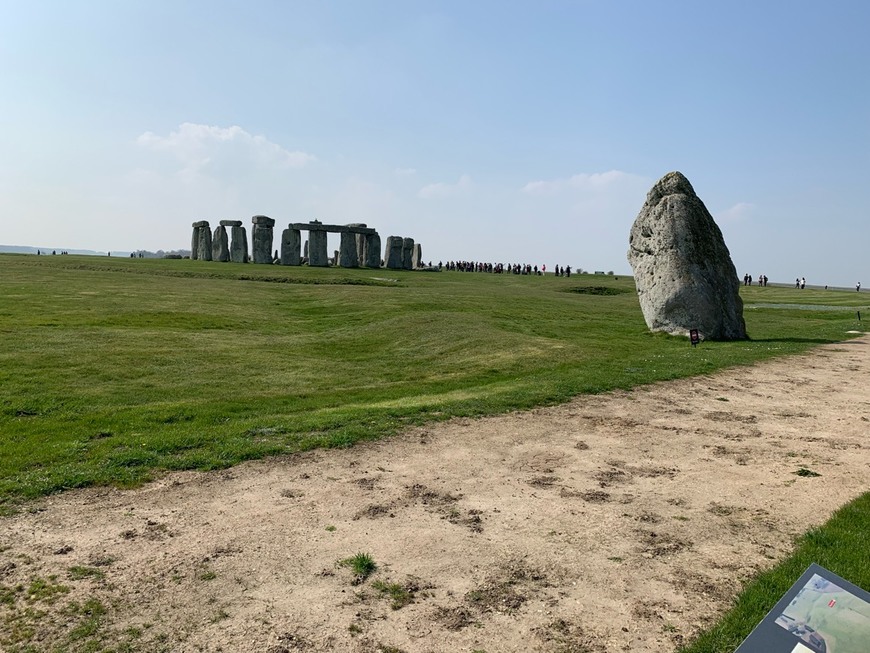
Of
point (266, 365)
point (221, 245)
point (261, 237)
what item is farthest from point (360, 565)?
point (221, 245)

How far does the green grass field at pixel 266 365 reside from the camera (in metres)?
9.00

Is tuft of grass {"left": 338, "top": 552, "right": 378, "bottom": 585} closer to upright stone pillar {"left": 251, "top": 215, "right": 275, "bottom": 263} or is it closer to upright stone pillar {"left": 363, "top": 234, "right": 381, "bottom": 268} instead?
upright stone pillar {"left": 251, "top": 215, "right": 275, "bottom": 263}

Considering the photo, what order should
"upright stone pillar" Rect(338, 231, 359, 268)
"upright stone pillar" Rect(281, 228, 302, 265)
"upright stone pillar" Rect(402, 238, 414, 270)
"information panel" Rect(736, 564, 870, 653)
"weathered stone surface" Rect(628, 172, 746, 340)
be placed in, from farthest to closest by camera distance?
"upright stone pillar" Rect(402, 238, 414, 270) → "upright stone pillar" Rect(338, 231, 359, 268) → "upright stone pillar" Rect(281, 228, 302, 265) → "weathered stone surface" Rect(628, 172, 746, 340) → "information panel" Rect(736, 564, 870, 653)

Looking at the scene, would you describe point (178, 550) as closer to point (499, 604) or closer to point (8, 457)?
point (499, 604)

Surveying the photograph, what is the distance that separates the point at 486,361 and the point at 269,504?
1049cm

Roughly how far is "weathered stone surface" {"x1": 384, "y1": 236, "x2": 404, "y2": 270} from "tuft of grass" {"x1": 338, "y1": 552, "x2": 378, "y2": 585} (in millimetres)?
59371

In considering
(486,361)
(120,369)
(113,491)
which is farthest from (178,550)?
(486,361)

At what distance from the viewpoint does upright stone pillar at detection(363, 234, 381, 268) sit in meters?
63.5

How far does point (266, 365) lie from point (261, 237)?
155 feet

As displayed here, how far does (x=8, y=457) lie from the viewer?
8.22m

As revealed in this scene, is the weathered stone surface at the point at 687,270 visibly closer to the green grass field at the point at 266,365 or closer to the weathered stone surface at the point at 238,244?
the green grass field at the point at 266,365

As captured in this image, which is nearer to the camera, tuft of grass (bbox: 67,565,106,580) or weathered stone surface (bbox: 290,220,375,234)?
tuft of grass (bbox: 67,565,106,580)

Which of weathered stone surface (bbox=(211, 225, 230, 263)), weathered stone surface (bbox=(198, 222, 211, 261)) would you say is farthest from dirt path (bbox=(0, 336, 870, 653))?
weathered stone surface (bbox=(198, 222, 211, 261))

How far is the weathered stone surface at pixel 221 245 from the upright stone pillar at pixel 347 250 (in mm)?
11504
